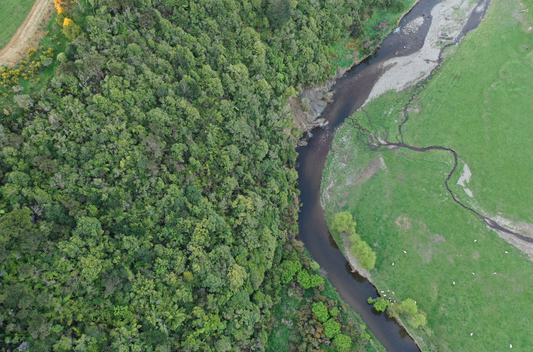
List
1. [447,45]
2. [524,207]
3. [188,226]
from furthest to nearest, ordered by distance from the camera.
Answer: [447,45], [524,207], [188,226]

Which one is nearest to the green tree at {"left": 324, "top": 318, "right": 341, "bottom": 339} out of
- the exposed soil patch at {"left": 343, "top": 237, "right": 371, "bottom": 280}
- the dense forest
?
the dense forest

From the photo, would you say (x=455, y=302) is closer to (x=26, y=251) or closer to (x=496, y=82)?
(x=496, y=82)

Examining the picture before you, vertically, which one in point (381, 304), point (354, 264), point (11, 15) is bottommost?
point (381, 304)

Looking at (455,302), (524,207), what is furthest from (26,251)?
(524,207)

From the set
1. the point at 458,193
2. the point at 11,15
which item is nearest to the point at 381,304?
the point at 458,193

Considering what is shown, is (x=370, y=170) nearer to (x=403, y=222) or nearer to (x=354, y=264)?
(x=403, y=222)
